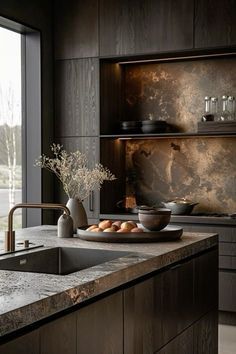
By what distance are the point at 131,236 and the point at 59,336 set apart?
116 centimetres

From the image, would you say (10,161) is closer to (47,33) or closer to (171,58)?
(47,33)

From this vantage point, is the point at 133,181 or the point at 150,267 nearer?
the point at 150,267

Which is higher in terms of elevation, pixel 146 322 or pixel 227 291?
pixel 146 322

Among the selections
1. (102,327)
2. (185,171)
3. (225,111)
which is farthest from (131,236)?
(185,171)

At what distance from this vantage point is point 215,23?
16.3 ft

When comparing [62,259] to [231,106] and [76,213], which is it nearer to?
[76,213]

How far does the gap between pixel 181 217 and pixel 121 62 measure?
169 centimetres

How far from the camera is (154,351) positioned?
255 centimetres

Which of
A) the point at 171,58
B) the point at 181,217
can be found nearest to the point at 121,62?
the point at 171,58

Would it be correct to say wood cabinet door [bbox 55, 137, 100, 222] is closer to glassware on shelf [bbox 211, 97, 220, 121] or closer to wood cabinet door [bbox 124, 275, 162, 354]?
glassware on shelf [bbox 211, 97, 220, 121]

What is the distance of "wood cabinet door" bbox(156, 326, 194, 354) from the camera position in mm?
A: 2691

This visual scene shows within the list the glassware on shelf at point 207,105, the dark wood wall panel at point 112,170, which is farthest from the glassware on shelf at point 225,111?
the dark wood wall panel at point 112,170

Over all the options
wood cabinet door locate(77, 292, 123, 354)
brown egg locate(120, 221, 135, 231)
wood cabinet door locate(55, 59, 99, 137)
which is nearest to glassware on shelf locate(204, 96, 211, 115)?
wood cabinet door locate(55, 59, 99, 137)

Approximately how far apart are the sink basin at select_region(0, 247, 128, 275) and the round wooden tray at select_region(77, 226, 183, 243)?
230 mm
